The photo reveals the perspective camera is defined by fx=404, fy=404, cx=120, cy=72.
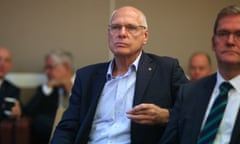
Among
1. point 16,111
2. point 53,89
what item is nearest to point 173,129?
point 16,111

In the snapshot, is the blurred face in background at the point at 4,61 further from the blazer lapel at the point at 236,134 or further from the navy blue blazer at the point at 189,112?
the blazer lapel at the point at 236,134

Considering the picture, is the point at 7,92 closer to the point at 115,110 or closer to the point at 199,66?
the point at 199,66

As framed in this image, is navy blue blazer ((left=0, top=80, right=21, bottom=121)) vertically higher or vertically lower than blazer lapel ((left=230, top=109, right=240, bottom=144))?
lower

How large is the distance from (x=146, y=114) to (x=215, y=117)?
43 cm

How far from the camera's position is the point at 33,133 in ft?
12.2

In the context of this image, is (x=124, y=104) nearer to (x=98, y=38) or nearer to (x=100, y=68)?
(x=100, y=68)

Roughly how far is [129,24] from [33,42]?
2.58m

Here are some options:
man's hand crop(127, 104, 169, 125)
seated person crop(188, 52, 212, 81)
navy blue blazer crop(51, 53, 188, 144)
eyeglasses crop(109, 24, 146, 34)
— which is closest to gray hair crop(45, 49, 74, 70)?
seated person crop(188, 52, 212, 81)

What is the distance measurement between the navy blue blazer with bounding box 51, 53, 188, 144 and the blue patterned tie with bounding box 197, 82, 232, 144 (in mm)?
452

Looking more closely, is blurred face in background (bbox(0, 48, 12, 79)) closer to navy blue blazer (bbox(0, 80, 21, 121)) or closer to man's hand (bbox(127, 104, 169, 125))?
navy blue blazer (bbox(0, 80, 21, 121))

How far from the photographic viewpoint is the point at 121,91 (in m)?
2.21

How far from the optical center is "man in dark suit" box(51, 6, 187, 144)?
213 centimetres

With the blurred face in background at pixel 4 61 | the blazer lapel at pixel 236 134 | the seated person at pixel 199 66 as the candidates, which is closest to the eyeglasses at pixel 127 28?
the blazer lapel at pixel 236 134

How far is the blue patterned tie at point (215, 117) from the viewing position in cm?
165
